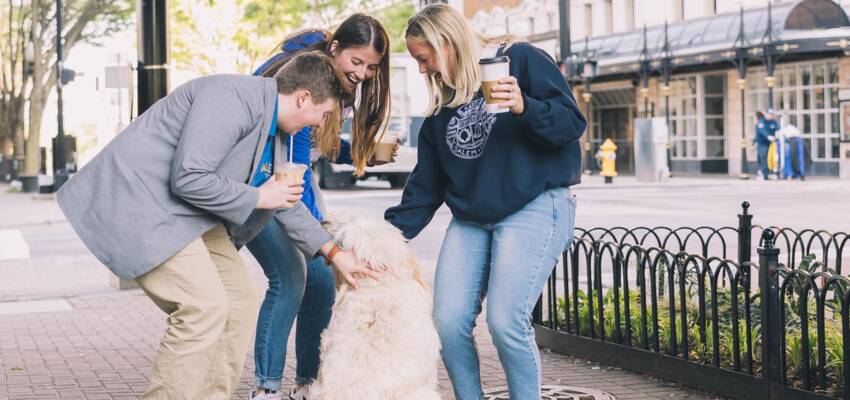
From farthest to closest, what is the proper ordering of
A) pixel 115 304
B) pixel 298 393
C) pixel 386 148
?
pixel 115 304 < pixel 298 393 < pixel 386 148

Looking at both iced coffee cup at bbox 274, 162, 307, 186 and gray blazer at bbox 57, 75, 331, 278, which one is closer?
gray blazer at bbox 57, 75, 331, 278

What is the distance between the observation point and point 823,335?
4.93 metres

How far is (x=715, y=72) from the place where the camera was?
34.2m

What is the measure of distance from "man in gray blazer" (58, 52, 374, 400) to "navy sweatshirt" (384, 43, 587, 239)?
1.77ft

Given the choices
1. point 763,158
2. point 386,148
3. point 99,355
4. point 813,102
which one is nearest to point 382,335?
point 386,148

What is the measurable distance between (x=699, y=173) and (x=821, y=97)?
548 cm

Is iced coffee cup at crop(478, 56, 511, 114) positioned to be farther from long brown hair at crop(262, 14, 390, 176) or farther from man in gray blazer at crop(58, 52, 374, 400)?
long brown hair at crop(262, 14, 390, 176)

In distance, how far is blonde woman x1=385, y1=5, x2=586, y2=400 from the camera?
13.9 ft

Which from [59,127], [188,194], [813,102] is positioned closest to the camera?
[188,194]

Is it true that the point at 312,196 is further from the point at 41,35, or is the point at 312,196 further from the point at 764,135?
the point at 41,35

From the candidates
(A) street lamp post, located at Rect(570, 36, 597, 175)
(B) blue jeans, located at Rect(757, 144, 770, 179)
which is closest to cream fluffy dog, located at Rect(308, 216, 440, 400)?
(A) street lamp post, located at Rect(570, 36, 597, 175)

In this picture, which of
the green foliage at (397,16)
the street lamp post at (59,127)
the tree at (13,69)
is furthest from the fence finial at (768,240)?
the tree at (13,69)

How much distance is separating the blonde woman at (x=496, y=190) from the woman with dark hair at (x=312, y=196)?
41 cm

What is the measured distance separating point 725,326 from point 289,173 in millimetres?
2805
